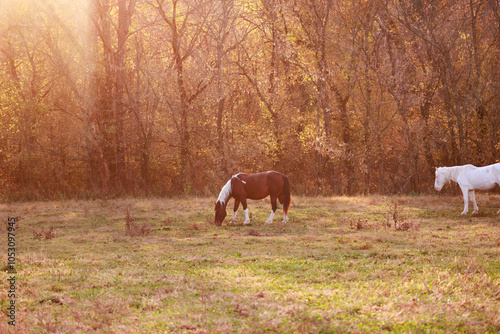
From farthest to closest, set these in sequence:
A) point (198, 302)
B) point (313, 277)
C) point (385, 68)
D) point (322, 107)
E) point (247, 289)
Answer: point (322, 107)
point (385, 68)
point (313, 277)
point (247, 289)
point (198, 302)

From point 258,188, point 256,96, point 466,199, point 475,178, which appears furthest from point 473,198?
point 256,96

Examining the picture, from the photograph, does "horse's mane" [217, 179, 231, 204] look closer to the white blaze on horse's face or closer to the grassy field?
the grassy field

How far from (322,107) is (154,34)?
10.8m

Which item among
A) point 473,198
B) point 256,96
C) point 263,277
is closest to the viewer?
point 263,277

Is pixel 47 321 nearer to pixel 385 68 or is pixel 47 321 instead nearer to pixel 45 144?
pixel 385 68

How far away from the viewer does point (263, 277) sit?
7719 millimetres

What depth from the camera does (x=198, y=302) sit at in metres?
6.49

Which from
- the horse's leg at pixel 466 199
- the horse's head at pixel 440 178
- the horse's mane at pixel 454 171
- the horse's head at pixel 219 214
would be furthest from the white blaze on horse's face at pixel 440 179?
the horse's head at pixel 219 214

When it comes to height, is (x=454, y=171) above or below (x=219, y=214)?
above

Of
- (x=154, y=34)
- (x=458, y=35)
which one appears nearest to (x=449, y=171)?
(x=458, y=35)

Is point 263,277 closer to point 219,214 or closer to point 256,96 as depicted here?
point 219,214

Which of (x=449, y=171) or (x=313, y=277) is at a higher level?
(x=449, y=171)

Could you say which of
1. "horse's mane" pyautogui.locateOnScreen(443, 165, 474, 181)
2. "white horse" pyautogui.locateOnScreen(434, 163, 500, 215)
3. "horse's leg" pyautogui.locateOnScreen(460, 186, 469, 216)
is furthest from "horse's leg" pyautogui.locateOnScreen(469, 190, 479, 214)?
"horse's mane" pyautogui.locateOnScreen(443, 165, 474, 181)

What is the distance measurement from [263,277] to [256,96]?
2123cm
